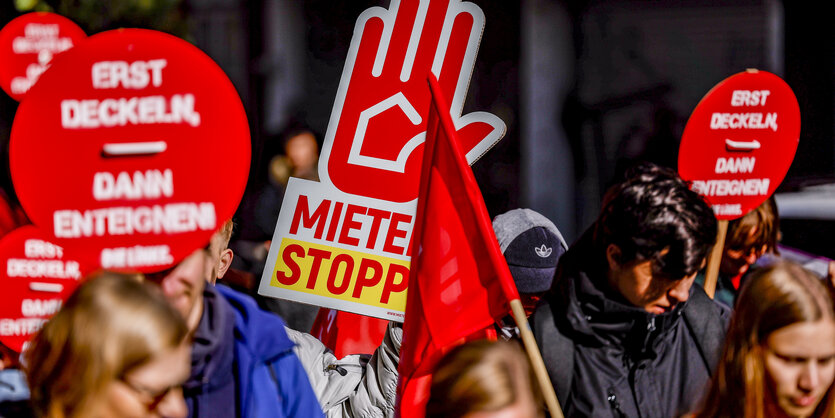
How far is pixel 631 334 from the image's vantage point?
270cm

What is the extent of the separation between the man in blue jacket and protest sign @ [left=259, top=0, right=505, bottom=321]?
987 millimetres

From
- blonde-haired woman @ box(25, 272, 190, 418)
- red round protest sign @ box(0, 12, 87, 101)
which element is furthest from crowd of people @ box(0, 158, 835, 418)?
red round protest sign @ box(0, 12, 87, 101)

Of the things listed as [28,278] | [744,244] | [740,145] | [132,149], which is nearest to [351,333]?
[28,278]

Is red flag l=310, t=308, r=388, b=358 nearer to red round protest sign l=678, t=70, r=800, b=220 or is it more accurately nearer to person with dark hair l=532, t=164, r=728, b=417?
person with dark hair l=532, t=164, r=728, b=417

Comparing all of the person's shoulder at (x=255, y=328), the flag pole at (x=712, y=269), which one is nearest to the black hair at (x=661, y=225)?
the person's shoulder at (x=255, y=328)

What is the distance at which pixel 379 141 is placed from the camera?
11.5 feet

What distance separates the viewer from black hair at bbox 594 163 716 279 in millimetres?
2594

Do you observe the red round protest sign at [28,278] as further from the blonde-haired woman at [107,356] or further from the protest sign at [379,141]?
the blonde-haired woman at [107,356]

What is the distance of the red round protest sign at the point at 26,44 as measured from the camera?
738 centimetres

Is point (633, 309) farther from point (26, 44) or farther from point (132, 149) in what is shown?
point (26, 44)

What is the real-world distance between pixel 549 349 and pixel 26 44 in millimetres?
6153

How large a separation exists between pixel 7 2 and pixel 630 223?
24.9ft

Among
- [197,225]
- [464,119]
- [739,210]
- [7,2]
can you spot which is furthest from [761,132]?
[7,2]

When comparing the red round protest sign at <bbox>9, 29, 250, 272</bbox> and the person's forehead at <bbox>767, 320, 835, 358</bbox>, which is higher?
the red round protest sign at <bbox>9, 29, 250, 272</bbox>
